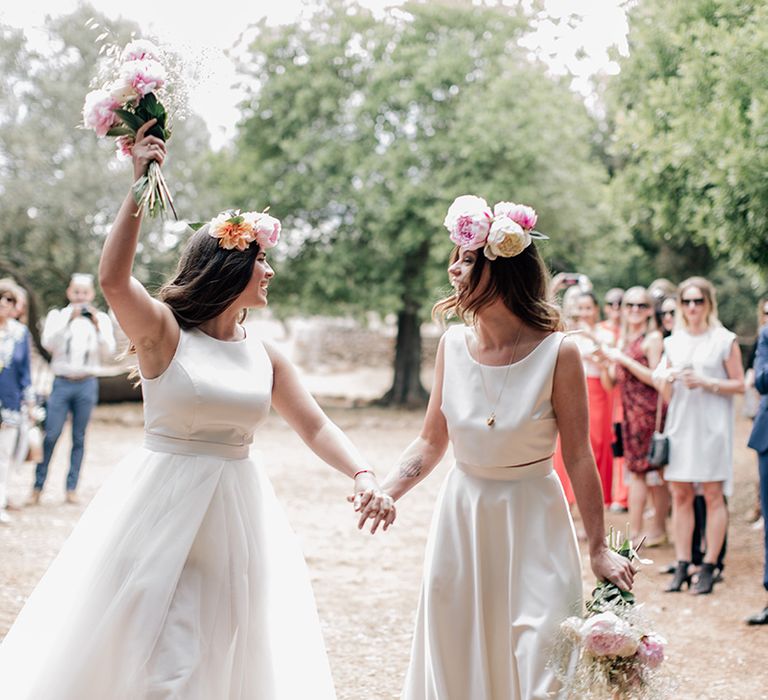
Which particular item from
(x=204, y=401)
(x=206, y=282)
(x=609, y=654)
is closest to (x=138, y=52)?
(x=206, y=282)

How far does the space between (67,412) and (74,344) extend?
0.74 meters

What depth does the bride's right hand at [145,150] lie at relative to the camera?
10.6ft

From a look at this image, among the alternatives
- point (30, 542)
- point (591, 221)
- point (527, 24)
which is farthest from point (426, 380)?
point (30, 542)

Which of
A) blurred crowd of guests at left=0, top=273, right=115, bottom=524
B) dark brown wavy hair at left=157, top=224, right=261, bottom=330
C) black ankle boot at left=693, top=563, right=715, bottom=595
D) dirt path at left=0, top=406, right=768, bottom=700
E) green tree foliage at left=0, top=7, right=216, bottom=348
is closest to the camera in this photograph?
dark brown wavy hair at left=157, top=224, right=261, bottom=330

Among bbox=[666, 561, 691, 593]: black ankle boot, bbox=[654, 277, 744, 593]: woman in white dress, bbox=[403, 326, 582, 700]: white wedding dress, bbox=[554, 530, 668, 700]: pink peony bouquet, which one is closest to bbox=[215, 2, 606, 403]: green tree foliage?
bbox=[654, 277, 744, 593]: woman in white dress

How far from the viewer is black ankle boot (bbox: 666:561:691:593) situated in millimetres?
7074

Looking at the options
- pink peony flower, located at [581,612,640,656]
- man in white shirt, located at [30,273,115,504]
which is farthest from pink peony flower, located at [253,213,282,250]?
man in white shirt, located at [30,273,115,504]

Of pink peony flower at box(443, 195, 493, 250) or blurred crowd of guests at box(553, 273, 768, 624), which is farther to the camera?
blurred crowd of guests at box(553, 273, 768, 624)

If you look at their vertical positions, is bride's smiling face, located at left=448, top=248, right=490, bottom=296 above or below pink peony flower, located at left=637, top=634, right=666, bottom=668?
above

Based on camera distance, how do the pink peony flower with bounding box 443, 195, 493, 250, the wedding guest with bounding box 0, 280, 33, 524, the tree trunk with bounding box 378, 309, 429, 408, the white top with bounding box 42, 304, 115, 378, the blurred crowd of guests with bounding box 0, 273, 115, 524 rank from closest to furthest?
the pink peony flower with bounding box 443, 195, 493, 250, the wedding guest with bounding box 0, 280, 33, 524, the blurred crowd of guests with bounding box 0, 273, 115, 524, the white top with bounding box 42, 304, 115, 378, the tree trunk with bounding box 378, 309, 429, 408

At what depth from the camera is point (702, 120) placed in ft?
25.5

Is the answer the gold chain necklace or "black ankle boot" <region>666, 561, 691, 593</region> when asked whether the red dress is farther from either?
the gold chain necklace

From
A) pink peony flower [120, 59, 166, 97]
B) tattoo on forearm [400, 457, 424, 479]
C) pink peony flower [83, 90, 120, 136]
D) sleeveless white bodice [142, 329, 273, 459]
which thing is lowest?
tattoo on forearm [400, 457, 424, 479]

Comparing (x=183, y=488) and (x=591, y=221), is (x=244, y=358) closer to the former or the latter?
(x=183, y=488)
